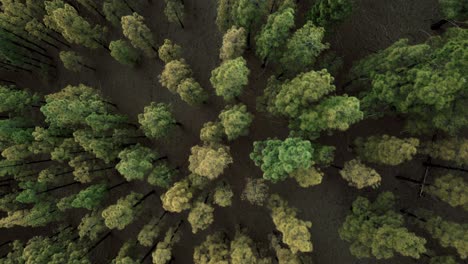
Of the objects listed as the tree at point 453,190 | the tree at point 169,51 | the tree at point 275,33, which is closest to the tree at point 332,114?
the tree at point 275,33

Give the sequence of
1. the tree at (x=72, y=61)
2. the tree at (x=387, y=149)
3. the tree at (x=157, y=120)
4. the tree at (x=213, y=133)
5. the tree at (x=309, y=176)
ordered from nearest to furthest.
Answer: the tree at (x=387, y=149) → the tree at (x=309, y=176) → the tree at (x=213, y=133) → the tree at (x=157, y=120) → the tree at (x=72, y=61)

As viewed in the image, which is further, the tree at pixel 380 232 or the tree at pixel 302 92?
the tree at pixel 380 232

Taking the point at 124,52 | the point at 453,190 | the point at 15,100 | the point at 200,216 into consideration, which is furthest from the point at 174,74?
the point at 453,190

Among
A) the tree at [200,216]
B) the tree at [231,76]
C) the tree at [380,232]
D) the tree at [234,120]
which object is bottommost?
the tree at [380,232]

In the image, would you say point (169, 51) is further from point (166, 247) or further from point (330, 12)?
point (166, 247)

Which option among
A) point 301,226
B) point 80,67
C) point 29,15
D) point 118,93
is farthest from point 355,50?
point 29,15

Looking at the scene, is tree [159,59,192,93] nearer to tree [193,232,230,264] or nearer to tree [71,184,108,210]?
tree [71,184,108,210]

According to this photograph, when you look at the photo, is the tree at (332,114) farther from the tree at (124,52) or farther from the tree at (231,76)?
the tree at (124,52)
